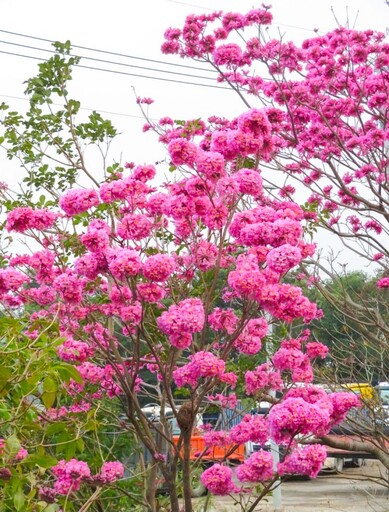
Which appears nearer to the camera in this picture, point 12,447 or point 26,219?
point 12,447

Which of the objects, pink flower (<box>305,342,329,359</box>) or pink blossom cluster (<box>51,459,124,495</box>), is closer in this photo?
pink blossom cluster (<box>51,459,124,495</box>)

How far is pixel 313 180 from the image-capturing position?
7117 millimetres

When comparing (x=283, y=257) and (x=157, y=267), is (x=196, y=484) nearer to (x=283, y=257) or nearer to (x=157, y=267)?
(x=157, y=267)

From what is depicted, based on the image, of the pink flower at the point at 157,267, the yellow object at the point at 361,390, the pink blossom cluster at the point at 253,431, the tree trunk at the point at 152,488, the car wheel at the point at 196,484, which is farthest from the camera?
the car wheel at the point at 196,484

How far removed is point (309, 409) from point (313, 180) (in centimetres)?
456

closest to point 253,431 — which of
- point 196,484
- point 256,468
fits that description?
point 256,468

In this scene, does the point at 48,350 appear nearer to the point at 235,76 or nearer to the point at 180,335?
the point at 180,335

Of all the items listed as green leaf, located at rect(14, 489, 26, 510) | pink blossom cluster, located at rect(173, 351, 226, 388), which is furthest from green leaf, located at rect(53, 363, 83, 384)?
pink blossom cluster, located at rect(173, 351, 226, 388)

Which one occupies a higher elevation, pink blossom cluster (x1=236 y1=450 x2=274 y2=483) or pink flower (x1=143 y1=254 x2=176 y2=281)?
pink flower (x1=143 y1=254 x2=176 y2=281)

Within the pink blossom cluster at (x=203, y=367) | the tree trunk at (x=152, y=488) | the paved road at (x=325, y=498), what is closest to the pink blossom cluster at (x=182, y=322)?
the pink blossom cluster at (x=203, y=367)

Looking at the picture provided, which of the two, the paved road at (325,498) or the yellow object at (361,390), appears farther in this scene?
the paved road at (325,498)

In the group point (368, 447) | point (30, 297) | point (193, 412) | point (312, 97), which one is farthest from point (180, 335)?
point (312, 97)

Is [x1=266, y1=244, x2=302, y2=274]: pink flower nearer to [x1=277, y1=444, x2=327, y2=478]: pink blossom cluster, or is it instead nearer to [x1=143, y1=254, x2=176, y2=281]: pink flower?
[x1=143, y1=254, x2=176, y2=281]: pink flower

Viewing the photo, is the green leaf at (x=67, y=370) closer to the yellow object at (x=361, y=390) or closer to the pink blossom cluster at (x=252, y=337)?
the pink blossom cluster at (x=252, y=337)
